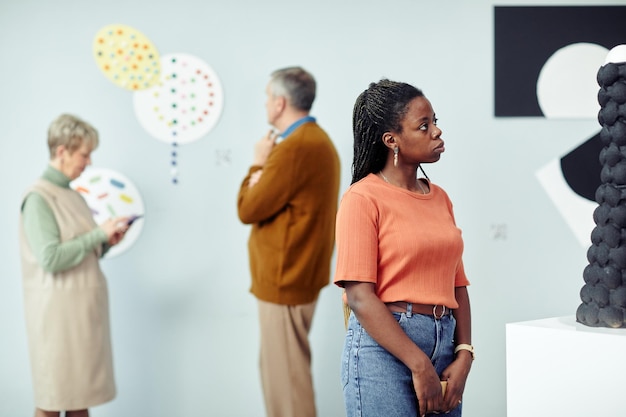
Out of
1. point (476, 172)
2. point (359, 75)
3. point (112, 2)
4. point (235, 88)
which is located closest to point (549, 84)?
point (476, 172)

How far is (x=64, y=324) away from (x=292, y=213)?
1.02 metres

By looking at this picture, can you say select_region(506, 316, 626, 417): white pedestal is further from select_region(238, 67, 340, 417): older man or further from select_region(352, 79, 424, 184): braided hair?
select_region(238, 67, 340, 417): older man

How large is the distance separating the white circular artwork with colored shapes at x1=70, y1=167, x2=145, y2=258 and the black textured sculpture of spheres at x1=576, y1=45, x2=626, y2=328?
2540mm

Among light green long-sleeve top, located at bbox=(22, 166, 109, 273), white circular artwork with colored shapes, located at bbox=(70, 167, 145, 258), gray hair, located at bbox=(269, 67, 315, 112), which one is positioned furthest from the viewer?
white circular artwork with colored shapes, located at bbox=(70, 167, 145, 258)

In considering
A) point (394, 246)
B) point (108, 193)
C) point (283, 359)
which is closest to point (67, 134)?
point (108, 193)

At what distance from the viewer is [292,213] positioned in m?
3.30

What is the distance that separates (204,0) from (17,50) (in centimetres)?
93

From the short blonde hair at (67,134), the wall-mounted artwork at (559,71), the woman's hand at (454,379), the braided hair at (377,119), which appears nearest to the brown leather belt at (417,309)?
the woman's hand at (454,379)

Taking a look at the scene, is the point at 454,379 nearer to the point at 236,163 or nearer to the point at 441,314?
the point at 441,314

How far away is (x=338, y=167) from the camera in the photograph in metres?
3.42

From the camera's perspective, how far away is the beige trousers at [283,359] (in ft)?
11.0

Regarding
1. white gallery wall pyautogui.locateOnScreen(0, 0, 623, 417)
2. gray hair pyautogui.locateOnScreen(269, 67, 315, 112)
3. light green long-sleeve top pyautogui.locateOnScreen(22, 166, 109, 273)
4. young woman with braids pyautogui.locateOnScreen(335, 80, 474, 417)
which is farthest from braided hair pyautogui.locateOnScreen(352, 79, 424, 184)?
white gallery wall pyautogui.locateOnScreen(0, 0, 623, 417)

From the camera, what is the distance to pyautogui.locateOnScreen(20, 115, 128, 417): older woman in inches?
125

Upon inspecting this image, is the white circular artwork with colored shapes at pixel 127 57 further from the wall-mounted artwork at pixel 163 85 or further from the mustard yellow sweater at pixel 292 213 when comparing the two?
the mustard yellow sweater at pixel 292 213
